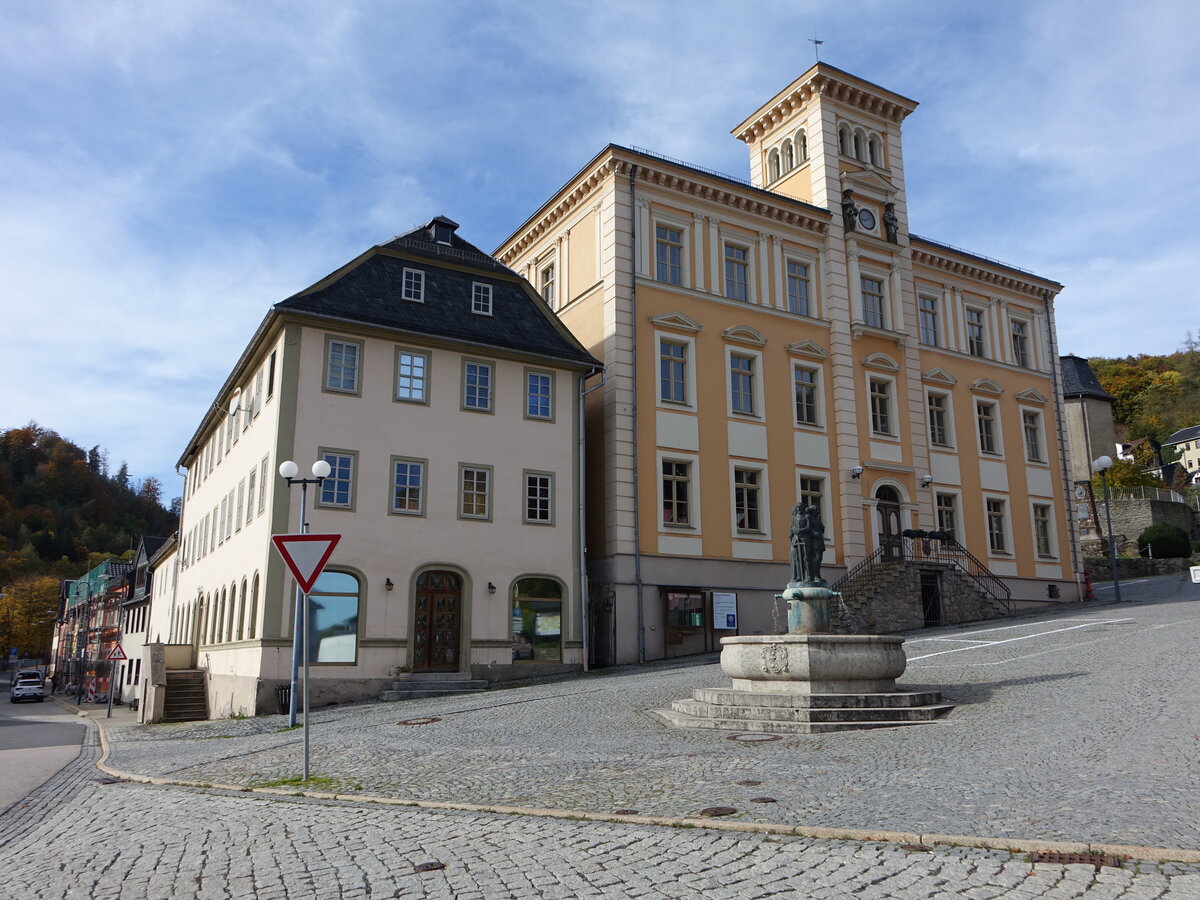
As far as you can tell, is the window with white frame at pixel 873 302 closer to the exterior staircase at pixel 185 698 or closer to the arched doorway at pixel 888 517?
the arched doorway at pixel 888 517

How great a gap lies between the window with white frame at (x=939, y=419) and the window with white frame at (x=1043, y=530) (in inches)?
206

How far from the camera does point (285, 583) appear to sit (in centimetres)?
2270

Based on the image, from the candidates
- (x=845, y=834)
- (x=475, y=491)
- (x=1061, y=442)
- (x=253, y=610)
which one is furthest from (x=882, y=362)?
(x=845, y=834)

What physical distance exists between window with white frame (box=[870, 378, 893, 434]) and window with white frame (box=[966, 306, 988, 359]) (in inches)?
224

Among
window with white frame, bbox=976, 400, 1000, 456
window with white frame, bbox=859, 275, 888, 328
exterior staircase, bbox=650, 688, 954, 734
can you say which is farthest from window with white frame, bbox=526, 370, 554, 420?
window with white frame, bbox=976, 400, 1000, 456

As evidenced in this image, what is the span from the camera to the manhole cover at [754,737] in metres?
12.0

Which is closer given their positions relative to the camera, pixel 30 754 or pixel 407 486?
pixel 30 754

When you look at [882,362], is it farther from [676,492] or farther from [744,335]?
[676,492]

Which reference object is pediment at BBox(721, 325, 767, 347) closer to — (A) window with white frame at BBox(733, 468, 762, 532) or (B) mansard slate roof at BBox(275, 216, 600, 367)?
(A) window with white frame at BBox(733, 468, 762, 532)

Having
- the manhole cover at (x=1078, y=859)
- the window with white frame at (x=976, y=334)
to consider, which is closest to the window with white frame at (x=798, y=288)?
the window with white frame at (x=976, y=334)

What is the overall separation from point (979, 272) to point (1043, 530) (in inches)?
399

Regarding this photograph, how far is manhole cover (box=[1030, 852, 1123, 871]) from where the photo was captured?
228 inches

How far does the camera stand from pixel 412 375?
25344 mm

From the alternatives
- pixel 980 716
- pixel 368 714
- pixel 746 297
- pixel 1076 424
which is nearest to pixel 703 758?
pixel 980 716
